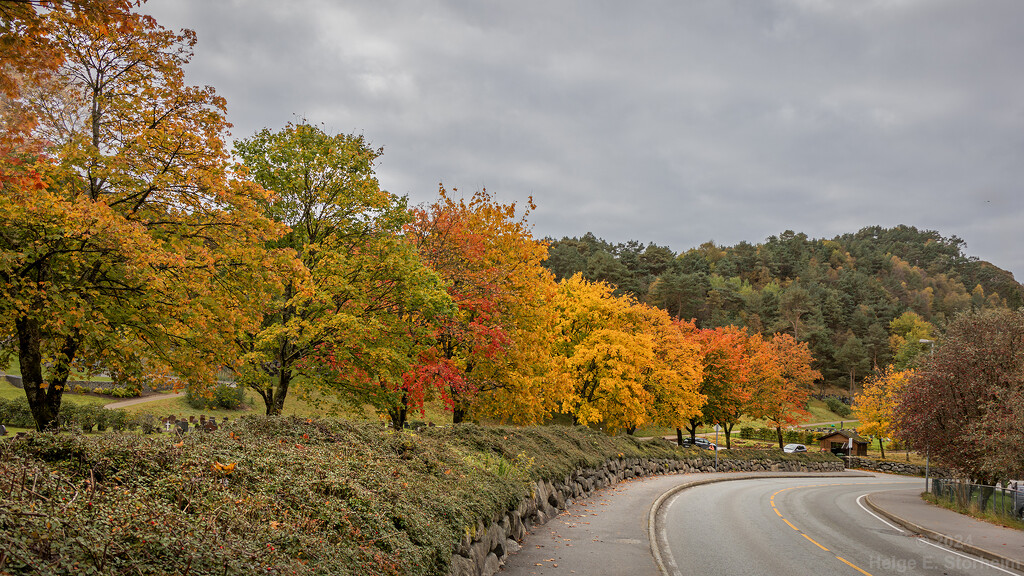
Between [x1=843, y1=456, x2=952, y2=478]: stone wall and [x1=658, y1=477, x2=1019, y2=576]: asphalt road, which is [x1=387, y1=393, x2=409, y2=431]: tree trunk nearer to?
[x1=658, y1=477, x2=1019, y2=576]: asphalt road

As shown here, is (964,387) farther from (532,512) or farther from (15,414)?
(15,414)

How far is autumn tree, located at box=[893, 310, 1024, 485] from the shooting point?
23503 millimetres

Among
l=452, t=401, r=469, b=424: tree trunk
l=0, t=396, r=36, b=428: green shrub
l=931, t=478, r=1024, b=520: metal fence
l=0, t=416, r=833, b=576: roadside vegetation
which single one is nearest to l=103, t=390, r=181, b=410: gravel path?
l=0, t=396, r=36, b=428: green shrub

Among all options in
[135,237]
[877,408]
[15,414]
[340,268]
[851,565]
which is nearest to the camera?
[135,237]

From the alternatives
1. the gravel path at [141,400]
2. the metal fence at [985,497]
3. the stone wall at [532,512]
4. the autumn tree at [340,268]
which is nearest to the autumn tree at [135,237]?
the autumn tree at [340,268]

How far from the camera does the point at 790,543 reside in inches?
592

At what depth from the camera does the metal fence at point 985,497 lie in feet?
68.7

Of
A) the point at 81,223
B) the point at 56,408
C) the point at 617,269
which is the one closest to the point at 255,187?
the point at 81,223

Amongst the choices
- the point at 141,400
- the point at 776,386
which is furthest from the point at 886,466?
the point at 141,400

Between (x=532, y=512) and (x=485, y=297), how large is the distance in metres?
8.89

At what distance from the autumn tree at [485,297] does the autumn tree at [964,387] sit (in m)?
17.1

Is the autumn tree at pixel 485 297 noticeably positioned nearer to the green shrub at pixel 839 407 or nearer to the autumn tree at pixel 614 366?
the autumn tree at pixel 614 366

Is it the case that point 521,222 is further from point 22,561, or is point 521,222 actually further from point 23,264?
point 22,561

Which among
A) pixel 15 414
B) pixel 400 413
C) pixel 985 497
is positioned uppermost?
pixel 400 413
